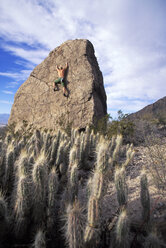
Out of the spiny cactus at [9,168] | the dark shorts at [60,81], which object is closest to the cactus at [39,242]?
the spiny cactus at [9,168]

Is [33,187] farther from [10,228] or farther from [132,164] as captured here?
[132,164]

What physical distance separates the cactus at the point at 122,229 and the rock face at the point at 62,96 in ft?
20.9

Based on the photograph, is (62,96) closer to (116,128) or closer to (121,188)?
(116,128)

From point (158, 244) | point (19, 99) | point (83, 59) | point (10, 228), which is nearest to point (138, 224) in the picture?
point (158, 244)

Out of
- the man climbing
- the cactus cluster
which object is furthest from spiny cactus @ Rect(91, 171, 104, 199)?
the man climbing

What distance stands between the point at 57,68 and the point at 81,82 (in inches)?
73.8

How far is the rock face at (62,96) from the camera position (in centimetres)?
837

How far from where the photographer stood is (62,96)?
9.05 m

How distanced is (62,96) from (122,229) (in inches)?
314

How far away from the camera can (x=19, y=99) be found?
34.5 ft

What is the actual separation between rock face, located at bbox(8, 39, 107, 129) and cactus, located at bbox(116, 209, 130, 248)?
20.9 feet

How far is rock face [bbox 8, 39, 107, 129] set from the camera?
837cm

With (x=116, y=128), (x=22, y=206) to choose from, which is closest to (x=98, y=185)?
(x=22, y=206)

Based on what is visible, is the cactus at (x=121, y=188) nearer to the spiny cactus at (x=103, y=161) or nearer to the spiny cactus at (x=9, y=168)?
the spiny cactus at (x=103, y=161)
